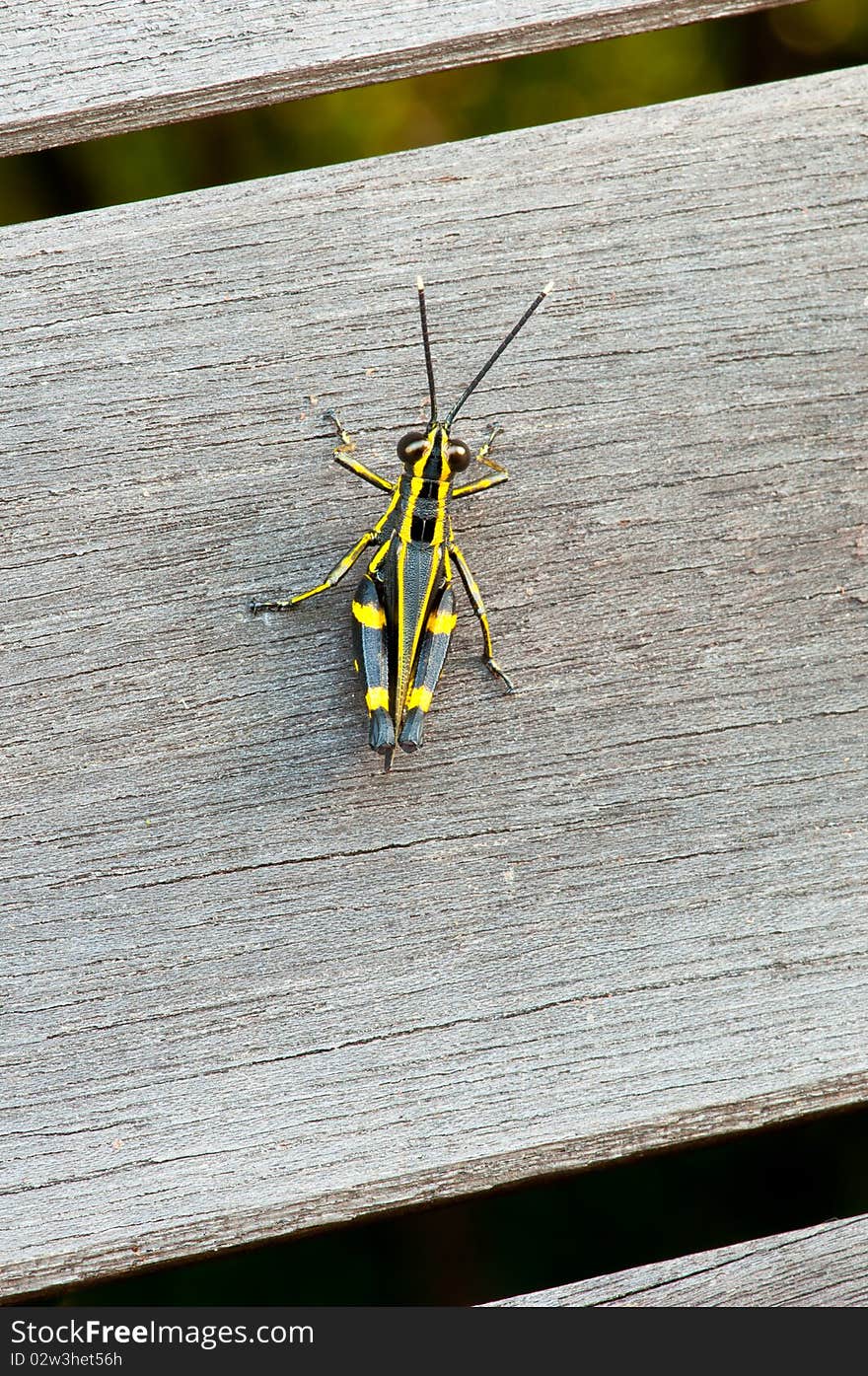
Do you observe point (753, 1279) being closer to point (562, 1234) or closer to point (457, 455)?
point (562, 1234)

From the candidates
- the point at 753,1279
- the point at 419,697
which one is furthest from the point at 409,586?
the point at 753,1279

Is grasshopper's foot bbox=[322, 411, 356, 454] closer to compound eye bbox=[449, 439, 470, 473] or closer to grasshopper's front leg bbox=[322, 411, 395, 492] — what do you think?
grasshopper's front leg bbox=[322, 411, 395, 492]

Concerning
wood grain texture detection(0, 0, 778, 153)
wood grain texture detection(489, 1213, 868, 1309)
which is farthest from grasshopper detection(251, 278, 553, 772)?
wood grain texture detection(489, 1213, 868, 1309)

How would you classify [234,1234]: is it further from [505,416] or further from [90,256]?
[90,256]

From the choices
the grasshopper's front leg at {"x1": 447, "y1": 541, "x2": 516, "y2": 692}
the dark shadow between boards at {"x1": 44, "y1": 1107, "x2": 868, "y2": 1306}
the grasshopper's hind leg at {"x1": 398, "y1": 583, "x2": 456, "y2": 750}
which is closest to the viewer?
the grasshopper's hind leg at {"x1": 398, "y1": 583, "x2": 456, "y2": 750}

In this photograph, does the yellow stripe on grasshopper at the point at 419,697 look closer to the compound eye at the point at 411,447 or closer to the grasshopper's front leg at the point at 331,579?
the grasshopper's front leg at the point at 331,579
